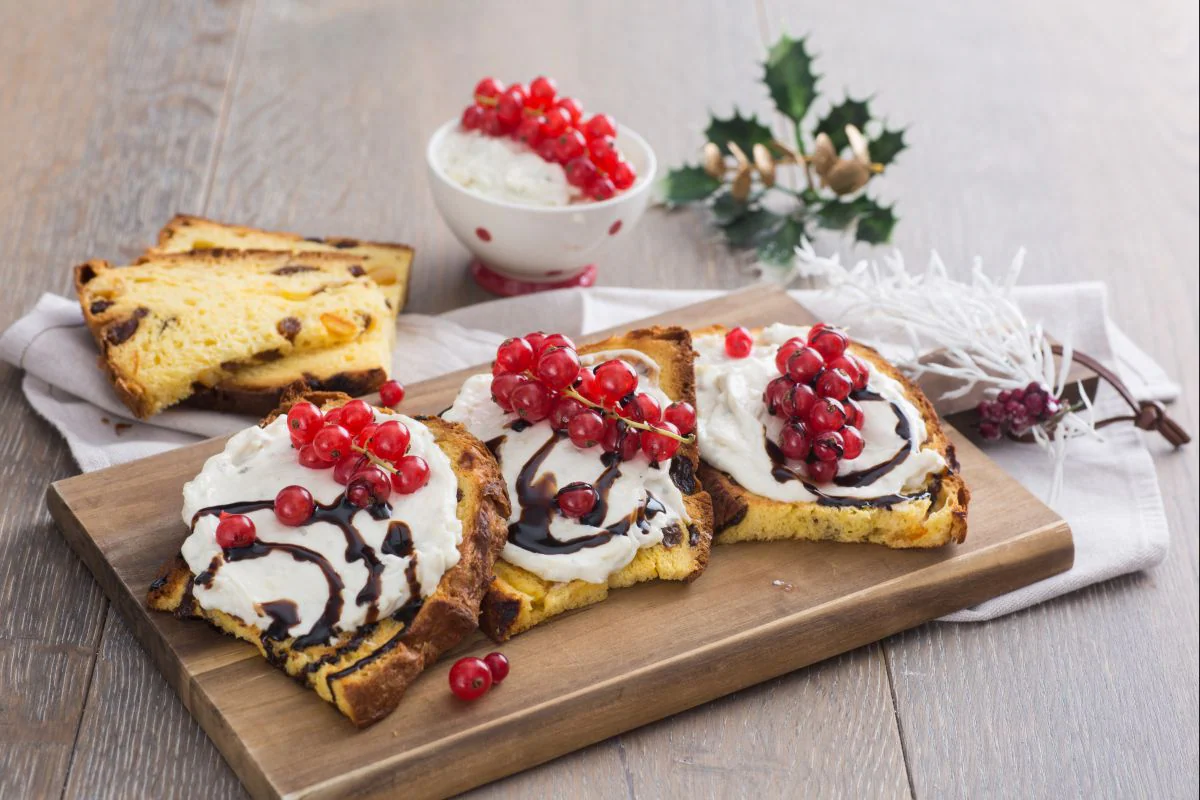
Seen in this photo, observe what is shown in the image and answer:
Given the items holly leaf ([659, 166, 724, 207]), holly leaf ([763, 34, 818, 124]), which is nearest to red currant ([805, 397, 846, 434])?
holly leaf ([659, 166, 724, 207])

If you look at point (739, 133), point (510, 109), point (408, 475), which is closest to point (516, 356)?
point (408, 475)

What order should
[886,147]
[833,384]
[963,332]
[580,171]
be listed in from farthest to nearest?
[886,147] → [580,171] → [963,332] → [833,384]

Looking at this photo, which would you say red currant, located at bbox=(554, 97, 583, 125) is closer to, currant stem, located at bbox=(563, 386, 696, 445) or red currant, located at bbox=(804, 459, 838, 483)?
currant stem, located at bbox=(563, 386, 696, 445)

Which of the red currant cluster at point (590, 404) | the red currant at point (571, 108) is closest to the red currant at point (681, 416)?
the red currant cluster at point (590, 404)

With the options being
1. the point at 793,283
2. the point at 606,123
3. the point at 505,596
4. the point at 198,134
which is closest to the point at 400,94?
the point at 198,134

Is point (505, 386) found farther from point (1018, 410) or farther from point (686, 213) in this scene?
point (686, 213)

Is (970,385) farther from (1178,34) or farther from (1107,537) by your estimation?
(1178,34)
